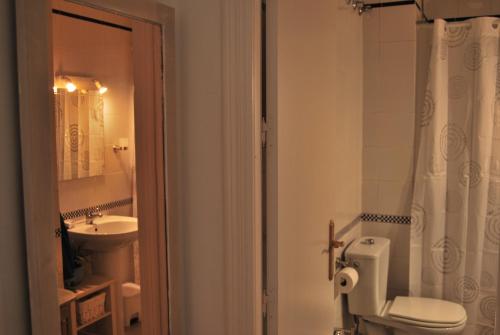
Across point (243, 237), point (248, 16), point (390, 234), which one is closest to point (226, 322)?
point (243, 237)

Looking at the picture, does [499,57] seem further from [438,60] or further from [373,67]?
[373,67]

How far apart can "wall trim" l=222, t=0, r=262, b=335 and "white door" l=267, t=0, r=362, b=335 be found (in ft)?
0.28

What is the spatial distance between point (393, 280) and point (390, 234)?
0.30 metres

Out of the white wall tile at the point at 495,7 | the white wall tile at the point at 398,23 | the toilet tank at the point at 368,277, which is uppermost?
→ the white wall tile at the point at 495,7

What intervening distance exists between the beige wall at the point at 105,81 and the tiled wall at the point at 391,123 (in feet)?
6.93

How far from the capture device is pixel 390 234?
3016 millimetres

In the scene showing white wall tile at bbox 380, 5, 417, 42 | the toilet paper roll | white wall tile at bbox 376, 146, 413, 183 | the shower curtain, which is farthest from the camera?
white wall tile at bbox 376, 146, 413, 183

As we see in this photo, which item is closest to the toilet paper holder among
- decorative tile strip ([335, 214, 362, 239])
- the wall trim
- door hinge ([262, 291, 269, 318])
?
decorative tile strip ([335, 214, 362, 239])

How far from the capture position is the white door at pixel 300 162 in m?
1.36

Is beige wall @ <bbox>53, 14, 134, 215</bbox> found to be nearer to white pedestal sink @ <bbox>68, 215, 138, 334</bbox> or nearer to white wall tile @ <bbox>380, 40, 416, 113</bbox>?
white pedestal sink @ <bbox>68, 215, 138, 334</bbox>

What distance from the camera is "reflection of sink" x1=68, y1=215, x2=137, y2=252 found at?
3.25 ft

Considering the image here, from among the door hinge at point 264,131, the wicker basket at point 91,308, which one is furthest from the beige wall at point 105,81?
the door hinge at point 264,131

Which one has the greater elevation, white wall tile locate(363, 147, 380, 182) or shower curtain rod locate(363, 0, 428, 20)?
shower curtain rod locate(363, 0, 428, 20)

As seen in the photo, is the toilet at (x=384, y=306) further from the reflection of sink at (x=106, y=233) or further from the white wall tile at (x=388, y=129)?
the reflection of sink at (x=106, y=233)
